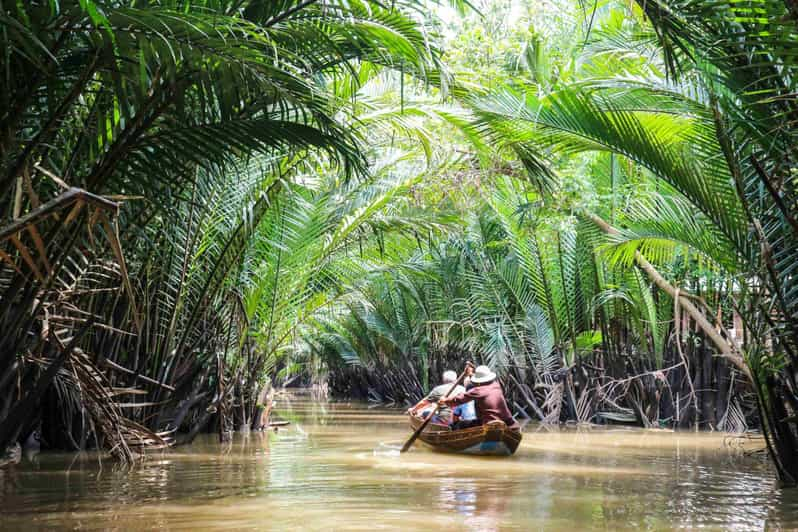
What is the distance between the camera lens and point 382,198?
1288 centimetres

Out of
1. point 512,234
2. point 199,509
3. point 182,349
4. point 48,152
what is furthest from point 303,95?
point 512,234

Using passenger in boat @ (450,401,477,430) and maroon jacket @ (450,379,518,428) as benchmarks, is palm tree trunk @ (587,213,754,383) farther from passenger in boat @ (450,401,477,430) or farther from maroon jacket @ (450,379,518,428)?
passenger in boat @ (450,401,477,430)

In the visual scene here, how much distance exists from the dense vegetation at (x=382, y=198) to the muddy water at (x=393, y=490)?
0.58 meters

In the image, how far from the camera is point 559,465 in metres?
10.6

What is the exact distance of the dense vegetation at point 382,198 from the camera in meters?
5.26

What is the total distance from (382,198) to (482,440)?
3707 mm

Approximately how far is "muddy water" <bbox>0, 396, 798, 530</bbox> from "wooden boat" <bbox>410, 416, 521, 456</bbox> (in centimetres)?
22

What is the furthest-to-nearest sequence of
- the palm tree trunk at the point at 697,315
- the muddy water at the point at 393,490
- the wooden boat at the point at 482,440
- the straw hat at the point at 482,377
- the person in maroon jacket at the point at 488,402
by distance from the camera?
the straw hat at the point at 482,377
the person in maroon jacket at the point at 488,402
the wooden boat at the point at 482,440
the palm tree trunk at the point at 697,315
the muddy water at the point at 393,490

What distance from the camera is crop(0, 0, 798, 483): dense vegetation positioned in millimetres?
5262

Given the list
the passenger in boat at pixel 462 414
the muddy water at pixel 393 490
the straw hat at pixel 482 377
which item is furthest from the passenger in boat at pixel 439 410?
the muddy water at pixel 393 490

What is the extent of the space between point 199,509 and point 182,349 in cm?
408

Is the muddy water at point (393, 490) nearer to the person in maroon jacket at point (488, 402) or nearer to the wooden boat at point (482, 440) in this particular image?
the wooden boat at point (482, 440)

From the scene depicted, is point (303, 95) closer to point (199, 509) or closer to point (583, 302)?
point (199, 509)

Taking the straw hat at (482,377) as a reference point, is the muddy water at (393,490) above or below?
below
